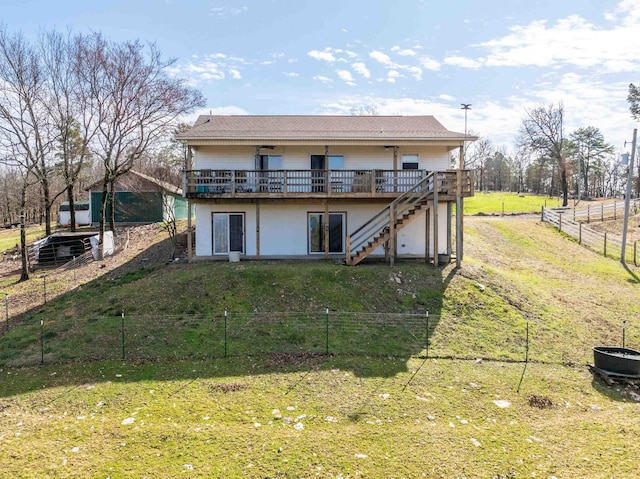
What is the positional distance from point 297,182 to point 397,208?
179 inches

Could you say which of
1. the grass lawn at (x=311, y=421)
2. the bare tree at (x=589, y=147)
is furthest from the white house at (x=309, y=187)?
the bare tree at (x=589, y=147)

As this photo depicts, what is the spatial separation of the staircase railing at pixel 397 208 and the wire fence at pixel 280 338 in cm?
472

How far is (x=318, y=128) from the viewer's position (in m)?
19.1

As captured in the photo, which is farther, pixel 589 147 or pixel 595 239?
pixel 589 147

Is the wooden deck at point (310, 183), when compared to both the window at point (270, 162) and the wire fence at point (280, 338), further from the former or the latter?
the wire fence at point (280, 338)

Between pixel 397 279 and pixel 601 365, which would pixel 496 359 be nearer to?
pixel 601 365

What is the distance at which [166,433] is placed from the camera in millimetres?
6285

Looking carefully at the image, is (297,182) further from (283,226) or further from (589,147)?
(589,147)

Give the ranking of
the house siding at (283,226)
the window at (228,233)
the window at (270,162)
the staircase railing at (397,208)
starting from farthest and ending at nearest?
the window at (270,162) < the window at (228,233) < the house siding at (283,226) < the staircase railing at (397,208)

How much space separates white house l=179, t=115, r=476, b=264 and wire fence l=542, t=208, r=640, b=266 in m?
11.3

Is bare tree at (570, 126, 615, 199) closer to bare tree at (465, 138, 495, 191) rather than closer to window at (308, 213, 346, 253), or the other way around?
bare tree at (465, 138, 495, 191)

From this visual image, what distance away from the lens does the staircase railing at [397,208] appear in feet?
49.5

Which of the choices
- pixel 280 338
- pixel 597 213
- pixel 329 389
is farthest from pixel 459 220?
pixel 597 213

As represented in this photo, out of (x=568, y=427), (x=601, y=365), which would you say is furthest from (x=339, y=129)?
(x=568, y=427)
